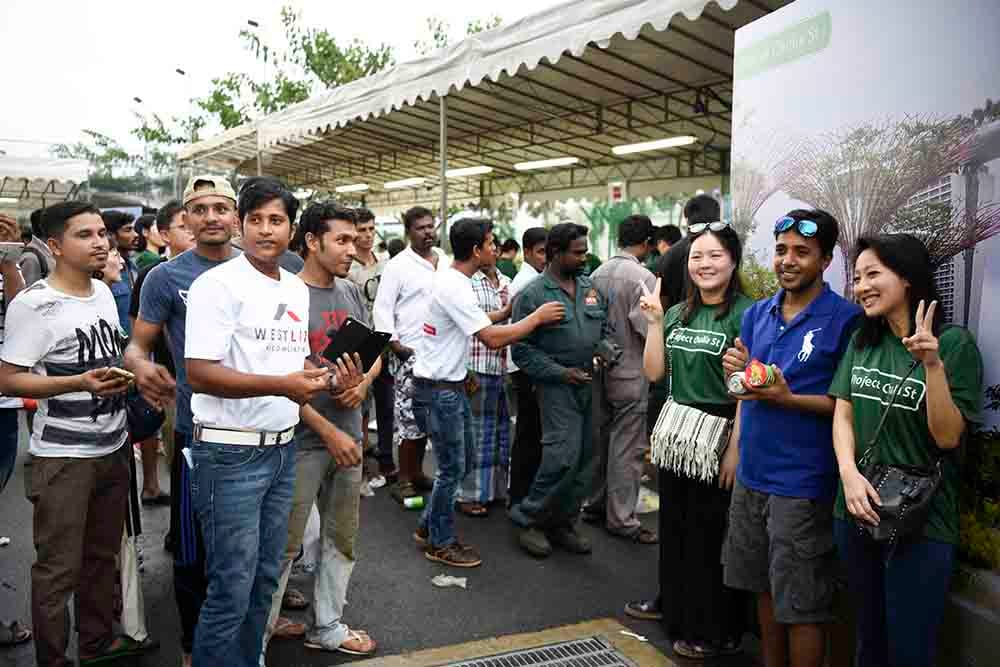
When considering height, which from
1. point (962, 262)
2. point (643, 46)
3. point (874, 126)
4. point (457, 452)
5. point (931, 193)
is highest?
point (643, 46)

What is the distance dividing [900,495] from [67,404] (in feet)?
10.3

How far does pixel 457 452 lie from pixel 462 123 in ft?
30.1

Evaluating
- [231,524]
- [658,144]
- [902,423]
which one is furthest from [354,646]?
[658,144]

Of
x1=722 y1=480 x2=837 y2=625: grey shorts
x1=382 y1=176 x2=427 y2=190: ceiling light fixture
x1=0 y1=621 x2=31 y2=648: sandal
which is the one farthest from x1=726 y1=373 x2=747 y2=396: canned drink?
x1=382 y1=176 x2=427 y2=190: ceiling light fixture

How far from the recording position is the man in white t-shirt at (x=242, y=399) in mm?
2518

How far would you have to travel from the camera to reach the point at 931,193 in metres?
2.87

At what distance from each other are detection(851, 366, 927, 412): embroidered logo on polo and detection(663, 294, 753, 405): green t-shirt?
0.74m

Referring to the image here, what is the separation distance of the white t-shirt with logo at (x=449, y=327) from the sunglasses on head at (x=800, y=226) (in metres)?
1.85

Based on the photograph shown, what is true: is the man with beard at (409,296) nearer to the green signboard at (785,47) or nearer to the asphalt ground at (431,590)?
the asphalt ground at (431,590)

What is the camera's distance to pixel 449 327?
4.46m

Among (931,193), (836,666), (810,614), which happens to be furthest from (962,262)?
(836,666)

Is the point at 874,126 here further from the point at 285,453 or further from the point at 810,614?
the point at 285,453

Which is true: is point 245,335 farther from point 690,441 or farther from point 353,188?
point 353,188

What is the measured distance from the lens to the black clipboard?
2.78 meters
